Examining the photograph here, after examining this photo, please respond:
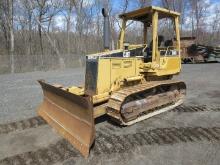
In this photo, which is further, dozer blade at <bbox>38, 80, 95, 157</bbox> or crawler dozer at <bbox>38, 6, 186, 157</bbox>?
crawler dozer at <bbox>38, 6, 186, 157</bbox>

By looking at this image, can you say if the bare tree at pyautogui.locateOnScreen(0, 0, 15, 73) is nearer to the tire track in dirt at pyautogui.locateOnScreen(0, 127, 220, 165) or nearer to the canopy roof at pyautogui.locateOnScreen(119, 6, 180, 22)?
the canopy roof at pyautogui.locateOnScreen(119, 6, 180, 22)

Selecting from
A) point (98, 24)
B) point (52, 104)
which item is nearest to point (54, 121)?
point (52, 104)

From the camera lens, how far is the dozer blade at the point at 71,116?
498 centimetres

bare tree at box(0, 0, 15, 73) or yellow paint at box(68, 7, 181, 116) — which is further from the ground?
bare tree at box(0, 0, 15, 73)

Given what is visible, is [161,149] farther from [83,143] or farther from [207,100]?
[207,100]

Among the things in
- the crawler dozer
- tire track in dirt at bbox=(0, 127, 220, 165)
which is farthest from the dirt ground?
the crawler dozer

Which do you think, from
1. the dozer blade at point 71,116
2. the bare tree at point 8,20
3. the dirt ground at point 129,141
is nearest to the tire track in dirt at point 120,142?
the dirt ground at point 129,141

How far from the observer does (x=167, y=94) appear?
7.45 meters

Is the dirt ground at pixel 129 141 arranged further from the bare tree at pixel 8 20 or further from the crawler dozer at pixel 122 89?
the bare tree at pixel 8 20

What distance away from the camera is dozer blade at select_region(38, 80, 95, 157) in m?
4.98

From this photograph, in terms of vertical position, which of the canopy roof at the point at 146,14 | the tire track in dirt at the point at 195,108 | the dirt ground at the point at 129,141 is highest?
the canopy roof at the point at 146,14

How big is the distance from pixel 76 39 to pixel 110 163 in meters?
34.6

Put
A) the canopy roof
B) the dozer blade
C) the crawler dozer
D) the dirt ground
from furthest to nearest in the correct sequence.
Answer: the canopy roof < the crawler dozer < the dozer blade < the dirt ground

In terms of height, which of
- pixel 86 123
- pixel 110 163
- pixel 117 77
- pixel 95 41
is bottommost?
pixel 110 163
